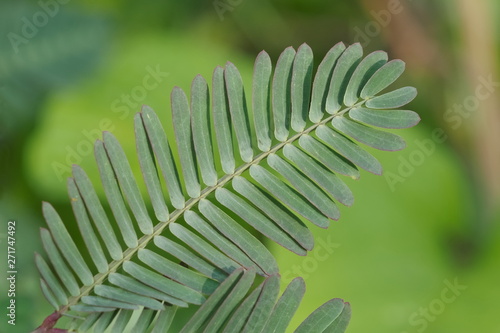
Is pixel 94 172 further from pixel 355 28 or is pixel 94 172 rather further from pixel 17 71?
pixel 355 28

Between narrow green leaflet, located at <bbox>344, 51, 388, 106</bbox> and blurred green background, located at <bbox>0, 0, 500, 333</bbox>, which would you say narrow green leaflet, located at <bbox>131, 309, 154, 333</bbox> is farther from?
blurred green background, located at <bbox>0, 0, 500, 333</bbox>
